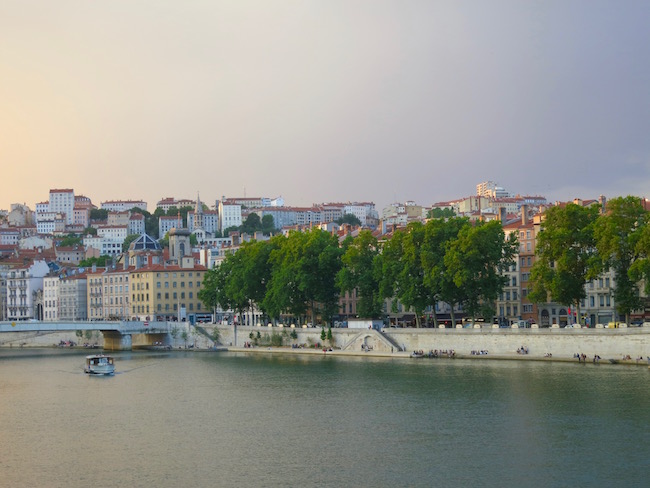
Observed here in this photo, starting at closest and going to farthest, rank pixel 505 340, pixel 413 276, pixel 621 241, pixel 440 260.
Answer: pixel 621 241
pixel 505 340
pixel 440 260
pixel 413 276

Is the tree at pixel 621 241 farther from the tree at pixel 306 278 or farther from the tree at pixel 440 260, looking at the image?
the tree at pixel 306 278

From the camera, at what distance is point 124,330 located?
9331 cm

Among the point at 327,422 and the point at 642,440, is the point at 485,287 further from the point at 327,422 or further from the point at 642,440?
the point at 642,440

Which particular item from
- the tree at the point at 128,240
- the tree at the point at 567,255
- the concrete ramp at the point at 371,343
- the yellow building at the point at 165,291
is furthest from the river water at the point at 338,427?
the tree at the point at 128,240

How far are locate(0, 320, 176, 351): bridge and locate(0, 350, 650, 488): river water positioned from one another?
2346 centimetres

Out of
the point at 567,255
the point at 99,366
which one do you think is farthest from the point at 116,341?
the point at 567,255

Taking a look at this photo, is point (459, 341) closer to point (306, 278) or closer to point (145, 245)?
point (306, 278)

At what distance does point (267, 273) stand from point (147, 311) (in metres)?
25.3

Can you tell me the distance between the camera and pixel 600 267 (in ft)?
211

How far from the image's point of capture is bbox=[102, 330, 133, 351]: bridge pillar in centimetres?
9550

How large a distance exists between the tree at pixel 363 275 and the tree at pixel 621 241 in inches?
759

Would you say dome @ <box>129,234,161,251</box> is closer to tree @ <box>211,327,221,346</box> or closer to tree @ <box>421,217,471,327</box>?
tree @ <box>211,327,221,346</box>

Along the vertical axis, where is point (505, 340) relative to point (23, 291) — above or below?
below

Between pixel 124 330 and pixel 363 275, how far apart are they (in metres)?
24.8
